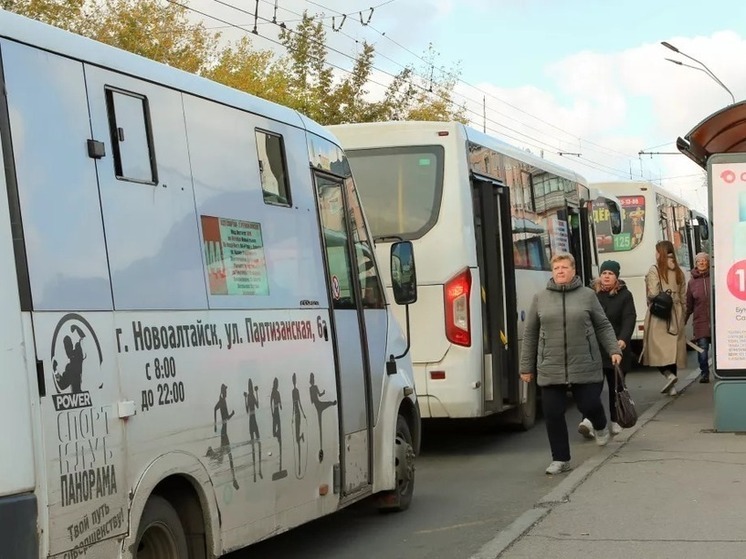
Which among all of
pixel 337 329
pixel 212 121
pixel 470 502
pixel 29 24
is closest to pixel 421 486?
pixel 470 502

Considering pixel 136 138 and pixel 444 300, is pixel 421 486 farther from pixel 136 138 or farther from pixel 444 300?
pixel 136 138

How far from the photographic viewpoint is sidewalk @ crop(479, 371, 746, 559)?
713 cm

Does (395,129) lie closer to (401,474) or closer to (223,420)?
(401,474)

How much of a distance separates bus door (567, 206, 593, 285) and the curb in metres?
3.83

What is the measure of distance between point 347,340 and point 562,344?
309 centimetres

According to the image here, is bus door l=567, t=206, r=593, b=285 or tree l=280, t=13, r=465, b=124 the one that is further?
tree l=280, t=13, r=465, b=124

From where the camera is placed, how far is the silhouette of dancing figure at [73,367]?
15.0ft

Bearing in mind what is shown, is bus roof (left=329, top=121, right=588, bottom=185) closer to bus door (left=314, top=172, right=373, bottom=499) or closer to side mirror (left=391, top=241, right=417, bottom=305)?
side mirror (left=391, top=241, right=417, bottom=305)

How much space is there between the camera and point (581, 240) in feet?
55.8

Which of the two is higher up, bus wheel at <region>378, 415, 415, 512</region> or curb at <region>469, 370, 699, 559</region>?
bus wheel at <region>378, 415, 415, 512</region>

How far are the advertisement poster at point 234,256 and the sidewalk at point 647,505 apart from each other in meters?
2.10

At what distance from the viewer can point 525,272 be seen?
1325 centimetres

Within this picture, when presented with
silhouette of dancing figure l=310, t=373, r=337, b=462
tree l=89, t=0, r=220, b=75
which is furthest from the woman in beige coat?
tree l=89, t=0, r=220, b=75

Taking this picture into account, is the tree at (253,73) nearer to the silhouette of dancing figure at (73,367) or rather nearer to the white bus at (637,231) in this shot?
the white bus at (637,231)
